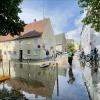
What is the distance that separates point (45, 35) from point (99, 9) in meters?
45.7

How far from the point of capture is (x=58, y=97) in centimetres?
1631

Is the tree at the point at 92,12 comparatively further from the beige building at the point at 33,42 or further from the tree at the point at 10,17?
the beige building at the point at 33,42

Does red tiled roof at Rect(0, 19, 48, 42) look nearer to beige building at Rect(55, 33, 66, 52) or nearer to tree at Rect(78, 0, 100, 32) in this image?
tree at Rect(78, 0, 100, 32)

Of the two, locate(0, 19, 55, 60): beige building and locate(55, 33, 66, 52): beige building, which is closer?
locate(0, 19, 55, 60): beige building

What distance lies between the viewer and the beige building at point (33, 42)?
6103 cm

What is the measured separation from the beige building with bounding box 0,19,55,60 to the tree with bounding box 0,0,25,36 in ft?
45.8

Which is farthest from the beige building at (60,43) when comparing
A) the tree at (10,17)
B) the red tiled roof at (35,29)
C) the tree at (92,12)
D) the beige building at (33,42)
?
the tree at (92,12)

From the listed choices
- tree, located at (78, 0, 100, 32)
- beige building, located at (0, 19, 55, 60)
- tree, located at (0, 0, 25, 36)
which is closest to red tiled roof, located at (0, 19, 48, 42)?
beige building, located at (0, 19, 55, 60)

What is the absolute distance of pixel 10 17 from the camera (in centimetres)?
4484

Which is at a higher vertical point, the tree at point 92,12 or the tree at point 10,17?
the tree at point 10,17

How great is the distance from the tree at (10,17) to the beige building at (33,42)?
45.8 ft

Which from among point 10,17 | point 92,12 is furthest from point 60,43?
point 92,12

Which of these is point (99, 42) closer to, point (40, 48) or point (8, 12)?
point (8, 12)

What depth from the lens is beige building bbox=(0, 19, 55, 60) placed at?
61.0m
